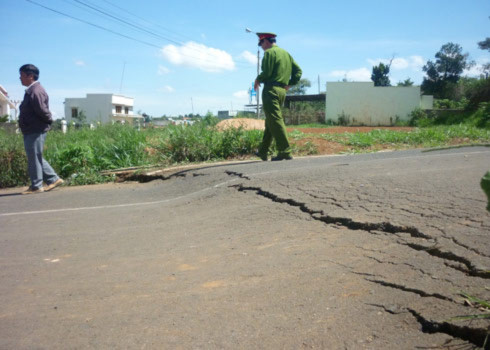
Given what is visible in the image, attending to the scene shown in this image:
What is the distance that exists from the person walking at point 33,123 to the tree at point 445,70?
44648 mm

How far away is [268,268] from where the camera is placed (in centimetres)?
280

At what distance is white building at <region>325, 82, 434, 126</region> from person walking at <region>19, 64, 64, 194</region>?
78.5ft

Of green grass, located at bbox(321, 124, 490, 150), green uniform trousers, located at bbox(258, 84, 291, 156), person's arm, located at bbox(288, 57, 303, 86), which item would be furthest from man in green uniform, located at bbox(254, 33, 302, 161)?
green grass, located at bbox(321, 124, 490, 150)

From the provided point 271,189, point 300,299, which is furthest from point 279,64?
point 300,299

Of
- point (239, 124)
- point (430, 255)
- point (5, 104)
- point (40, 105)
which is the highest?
point (5, 104)

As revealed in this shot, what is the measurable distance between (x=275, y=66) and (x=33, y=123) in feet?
12.3

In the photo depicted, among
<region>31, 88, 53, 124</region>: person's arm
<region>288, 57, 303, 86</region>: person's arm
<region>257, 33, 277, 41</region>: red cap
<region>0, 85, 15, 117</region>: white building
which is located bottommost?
<region>31, 88, 53, 124</region>: person's arm

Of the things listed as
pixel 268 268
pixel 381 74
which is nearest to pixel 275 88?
pixel 268 268

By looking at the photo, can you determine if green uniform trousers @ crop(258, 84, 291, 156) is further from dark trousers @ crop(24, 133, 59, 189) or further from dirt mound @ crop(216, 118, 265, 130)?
dark trousers @ crop(24, 133, 59, 189)

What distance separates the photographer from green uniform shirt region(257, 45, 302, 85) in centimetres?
688

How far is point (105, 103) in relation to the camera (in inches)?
2899

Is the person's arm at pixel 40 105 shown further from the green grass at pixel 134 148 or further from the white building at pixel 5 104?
the white building at pixel 5 104

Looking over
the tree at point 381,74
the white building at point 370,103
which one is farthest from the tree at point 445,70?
the white building at point 370,103

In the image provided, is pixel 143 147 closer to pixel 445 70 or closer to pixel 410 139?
pixel 410 139
